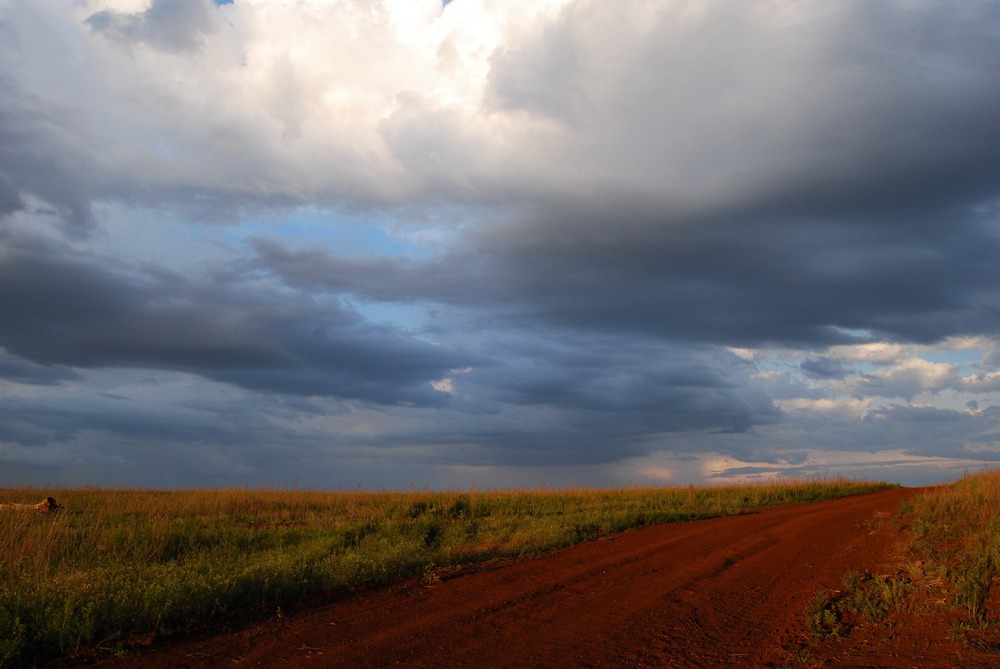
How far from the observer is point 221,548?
14938 millimetres

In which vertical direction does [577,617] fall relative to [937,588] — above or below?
below

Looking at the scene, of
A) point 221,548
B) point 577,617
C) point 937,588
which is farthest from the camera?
point 221,548

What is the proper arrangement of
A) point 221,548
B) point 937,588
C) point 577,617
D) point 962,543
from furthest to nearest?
1. point 221,548
2. point 962,543
3. point 937,588
4. point 577,617

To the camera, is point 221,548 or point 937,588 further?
point 221,548

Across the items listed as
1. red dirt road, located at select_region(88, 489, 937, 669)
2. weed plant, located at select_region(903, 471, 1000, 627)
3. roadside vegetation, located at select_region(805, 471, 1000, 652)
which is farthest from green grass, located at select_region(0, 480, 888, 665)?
weed plant, located at select_region(903, 471, 1000, 627)

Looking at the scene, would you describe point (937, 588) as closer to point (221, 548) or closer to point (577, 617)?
point (577, 617)

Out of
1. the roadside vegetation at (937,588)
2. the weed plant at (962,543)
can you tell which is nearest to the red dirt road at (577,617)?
the roadside vegetation at (937,588)

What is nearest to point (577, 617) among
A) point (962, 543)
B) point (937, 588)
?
point (937, 588)

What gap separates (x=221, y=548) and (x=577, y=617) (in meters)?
9.50

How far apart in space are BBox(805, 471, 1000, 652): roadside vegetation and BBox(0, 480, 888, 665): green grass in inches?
223

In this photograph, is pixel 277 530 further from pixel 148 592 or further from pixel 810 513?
pixel 810 513

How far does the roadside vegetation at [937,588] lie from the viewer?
26.6ft

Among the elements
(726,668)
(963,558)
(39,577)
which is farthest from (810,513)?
(39,577)

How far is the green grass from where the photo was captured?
8.21 metres
